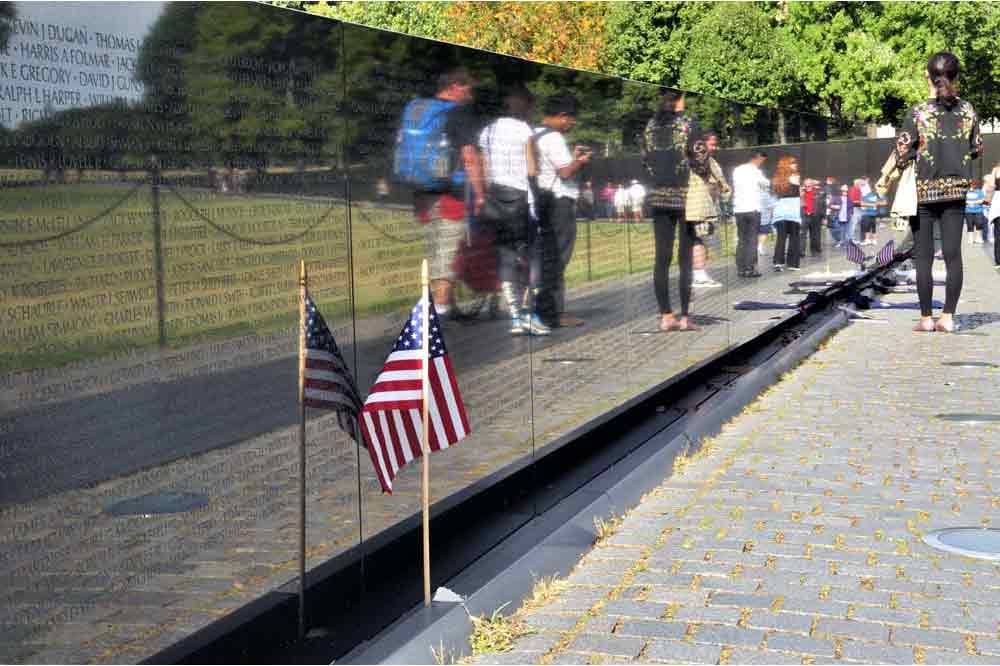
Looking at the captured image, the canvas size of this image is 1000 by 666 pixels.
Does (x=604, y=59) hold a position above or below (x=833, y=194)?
above

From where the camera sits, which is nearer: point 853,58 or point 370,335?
point 370,335

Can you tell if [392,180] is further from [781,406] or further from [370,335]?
[781,406]

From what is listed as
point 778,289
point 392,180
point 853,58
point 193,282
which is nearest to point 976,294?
point 778,289

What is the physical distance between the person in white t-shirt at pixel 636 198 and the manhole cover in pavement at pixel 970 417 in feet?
7.81

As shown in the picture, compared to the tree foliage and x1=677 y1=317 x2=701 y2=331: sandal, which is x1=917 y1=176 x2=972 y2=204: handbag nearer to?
x1=677 y1=317 x2=701 y2=331: sandal

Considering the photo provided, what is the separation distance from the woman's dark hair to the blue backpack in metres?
8.29

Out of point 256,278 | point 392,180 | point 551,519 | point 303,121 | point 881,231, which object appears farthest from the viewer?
point 881,231

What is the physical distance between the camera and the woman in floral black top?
41.0 ft

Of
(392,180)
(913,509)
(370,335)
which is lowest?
(913,509)

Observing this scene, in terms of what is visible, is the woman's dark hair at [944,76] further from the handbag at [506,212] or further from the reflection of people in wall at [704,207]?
the handbag at [506,212]

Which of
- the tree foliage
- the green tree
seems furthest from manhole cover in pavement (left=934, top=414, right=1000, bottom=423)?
the green tree

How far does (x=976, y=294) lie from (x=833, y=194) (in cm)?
252

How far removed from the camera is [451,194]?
18.0ft

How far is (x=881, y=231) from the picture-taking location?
18.7m
